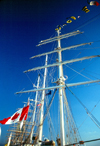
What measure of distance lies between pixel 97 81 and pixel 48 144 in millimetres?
7490

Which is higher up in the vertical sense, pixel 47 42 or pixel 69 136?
pixel 47 42

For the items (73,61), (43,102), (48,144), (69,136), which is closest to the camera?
(48,144)

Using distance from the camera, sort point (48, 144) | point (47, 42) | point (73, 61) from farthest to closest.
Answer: point (47, 42)
point (73, 61)
point (48, 144)

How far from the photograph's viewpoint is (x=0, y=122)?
947cm

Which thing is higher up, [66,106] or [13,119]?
[66,106]

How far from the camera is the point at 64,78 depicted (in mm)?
12602

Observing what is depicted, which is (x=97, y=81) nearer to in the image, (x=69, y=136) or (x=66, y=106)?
(x=66, y=106)

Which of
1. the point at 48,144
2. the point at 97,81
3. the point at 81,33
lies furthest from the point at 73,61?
the point at 48,144

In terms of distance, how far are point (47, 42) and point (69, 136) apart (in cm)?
1463

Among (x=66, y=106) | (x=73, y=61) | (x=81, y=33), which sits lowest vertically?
(x=66, y=106)

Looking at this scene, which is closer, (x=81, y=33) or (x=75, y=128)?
(x=75, y=128)

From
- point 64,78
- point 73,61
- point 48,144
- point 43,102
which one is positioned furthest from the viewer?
point 43,102

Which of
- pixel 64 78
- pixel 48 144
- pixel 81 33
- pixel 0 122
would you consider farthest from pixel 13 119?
pixel 81 33

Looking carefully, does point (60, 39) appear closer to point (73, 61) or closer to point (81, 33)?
point (81, 33)
